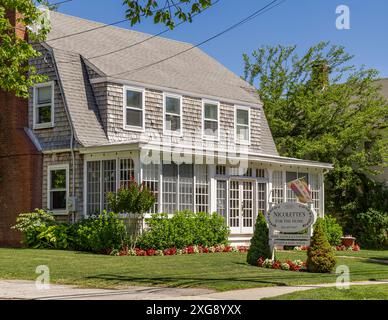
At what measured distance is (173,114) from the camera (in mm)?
28438

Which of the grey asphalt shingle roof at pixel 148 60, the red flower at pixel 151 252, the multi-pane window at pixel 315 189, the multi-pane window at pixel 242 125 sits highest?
the grey asphalt shingle roof at pixel 148 60

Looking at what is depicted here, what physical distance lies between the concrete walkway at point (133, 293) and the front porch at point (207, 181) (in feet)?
32.5

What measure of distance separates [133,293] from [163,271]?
416 cm

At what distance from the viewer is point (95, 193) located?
992 inches

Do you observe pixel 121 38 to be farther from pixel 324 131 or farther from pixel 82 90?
pixel 324 131

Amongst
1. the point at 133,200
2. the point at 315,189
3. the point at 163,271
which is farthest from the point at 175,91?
the point at 163,271

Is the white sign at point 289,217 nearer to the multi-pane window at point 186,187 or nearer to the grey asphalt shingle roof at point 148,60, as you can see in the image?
the multi-pane window at point 186,187

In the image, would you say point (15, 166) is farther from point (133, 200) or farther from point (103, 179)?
point (133, 200)

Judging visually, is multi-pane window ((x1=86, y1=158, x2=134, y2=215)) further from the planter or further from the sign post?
the planter

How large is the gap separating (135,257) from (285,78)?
19746 millimetres

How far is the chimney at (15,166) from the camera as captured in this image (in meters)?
26.3

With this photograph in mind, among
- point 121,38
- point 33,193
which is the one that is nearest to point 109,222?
point 33,193

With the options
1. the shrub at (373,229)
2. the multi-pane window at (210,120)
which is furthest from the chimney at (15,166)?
the shrub at (373,229)
